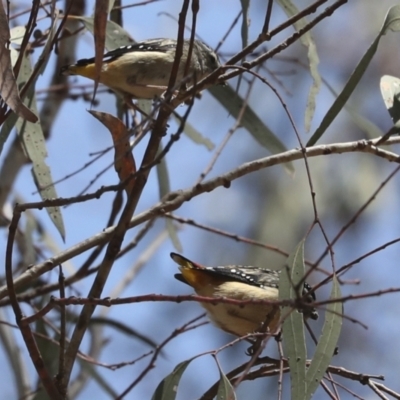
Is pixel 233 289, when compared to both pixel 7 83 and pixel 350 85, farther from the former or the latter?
pixel 7 83

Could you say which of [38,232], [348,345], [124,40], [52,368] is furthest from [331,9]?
[348,345]

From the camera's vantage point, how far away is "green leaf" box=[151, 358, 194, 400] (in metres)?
1.52

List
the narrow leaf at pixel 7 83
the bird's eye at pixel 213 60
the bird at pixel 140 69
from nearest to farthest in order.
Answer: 1. the narrow leaf at pixel 7 83
2. the bird at pixel 140 69
3. the bird's eye at pixel 213 60

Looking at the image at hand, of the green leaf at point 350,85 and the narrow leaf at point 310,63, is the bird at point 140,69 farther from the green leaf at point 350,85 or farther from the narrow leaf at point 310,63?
the green leaf at point 350,85

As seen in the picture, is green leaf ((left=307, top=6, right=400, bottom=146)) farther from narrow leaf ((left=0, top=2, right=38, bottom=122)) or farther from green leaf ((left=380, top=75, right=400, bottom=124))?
narrow leaf ((left=0, top=2, right=38, bottom=122))

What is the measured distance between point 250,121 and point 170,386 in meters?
0.79

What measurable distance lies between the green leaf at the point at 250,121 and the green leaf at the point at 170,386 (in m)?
0.66

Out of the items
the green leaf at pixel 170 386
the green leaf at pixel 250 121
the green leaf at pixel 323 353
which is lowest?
the green leaf at pixel 323 353

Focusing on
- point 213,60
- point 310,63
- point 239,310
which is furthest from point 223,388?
point 213,60

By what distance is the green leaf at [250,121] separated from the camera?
2.00 meters

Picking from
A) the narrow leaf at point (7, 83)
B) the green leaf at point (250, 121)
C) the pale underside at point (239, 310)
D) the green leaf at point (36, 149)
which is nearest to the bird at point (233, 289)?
the pale underside at point (239, 310)

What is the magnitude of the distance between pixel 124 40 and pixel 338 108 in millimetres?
698

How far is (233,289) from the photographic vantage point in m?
2.07

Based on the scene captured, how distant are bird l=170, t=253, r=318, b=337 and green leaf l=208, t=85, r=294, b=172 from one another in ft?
1.06
